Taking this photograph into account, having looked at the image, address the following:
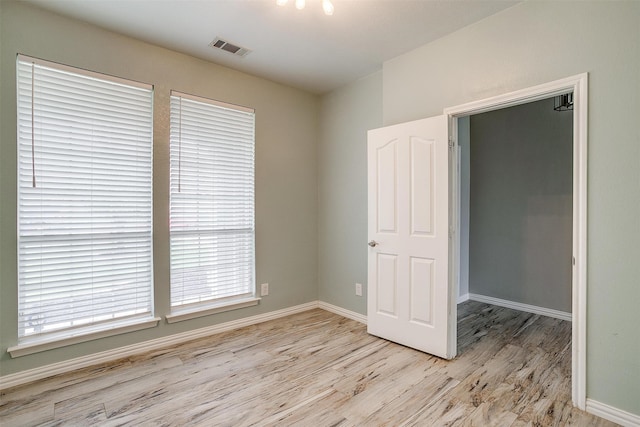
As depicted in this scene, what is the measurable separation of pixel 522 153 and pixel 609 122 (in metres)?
2.19

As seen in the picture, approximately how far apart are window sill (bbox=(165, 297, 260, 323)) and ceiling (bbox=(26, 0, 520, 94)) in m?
2.42

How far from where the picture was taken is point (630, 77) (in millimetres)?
1782


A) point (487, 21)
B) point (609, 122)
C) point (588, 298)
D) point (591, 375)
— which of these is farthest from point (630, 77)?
point (591, 375)

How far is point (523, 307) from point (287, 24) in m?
4.07

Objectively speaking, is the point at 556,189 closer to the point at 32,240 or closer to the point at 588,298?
the point at 588,298

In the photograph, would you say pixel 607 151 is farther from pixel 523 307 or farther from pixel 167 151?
pixel 167 151

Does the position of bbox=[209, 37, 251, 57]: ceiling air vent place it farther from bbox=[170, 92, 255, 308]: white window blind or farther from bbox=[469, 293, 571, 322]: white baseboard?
bbox=[469, 293, 571, 322]: white baseboard

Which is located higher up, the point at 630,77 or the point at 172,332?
the point at 630,77

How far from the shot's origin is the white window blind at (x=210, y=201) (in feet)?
9.55

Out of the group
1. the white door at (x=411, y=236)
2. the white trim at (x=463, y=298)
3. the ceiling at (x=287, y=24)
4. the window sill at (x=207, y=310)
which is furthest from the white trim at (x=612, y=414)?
the window sill at (x=207, y=310)

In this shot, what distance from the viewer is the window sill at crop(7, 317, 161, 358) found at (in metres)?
2.20

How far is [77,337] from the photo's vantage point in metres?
2.39

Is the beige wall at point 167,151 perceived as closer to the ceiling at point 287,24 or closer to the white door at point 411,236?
the ceiling at point 287,24

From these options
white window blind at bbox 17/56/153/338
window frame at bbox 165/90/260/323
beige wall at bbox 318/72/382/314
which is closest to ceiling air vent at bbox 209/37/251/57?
window frame at bbox 165/90/260/323
